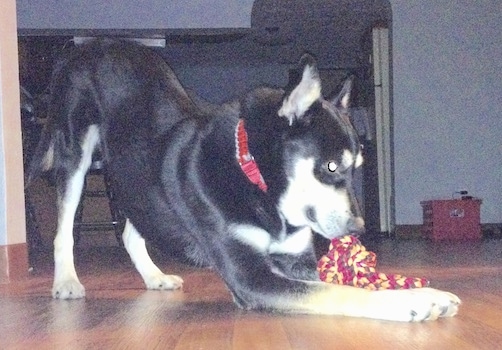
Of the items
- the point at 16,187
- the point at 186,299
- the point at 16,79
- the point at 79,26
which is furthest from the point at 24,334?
the point at 79,26

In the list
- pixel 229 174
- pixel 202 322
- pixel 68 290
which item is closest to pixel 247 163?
pixel 229 174

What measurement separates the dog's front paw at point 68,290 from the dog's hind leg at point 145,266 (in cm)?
34

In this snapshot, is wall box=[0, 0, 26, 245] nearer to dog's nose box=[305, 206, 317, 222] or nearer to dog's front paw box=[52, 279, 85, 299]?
dog's front paw box=[52, 279, 85, 299]

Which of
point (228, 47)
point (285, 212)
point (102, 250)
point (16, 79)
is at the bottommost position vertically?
point (102, 250)

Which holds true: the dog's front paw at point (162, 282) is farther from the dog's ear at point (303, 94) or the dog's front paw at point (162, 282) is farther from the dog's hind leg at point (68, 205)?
the dog's ear at point (303, 94)

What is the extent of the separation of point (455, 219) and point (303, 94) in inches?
175

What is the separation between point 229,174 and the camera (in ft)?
8.10

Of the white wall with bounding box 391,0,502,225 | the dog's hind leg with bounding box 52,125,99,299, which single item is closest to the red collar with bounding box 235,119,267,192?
the dog's hind leg with bounding box 52,125,99,299

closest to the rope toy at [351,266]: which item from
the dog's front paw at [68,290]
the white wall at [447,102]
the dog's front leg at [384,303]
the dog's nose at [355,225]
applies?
the dog's nose at [355,225]

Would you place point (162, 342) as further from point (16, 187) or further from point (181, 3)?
point (181, 3)

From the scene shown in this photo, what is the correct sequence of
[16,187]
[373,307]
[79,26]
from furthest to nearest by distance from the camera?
[79,26] < [16,187] < [373,307]

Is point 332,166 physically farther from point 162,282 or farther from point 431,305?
point 162,282

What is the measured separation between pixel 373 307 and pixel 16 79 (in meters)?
2.25

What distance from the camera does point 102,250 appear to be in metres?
5.79
